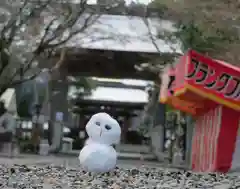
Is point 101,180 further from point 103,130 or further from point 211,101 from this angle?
point 211,101

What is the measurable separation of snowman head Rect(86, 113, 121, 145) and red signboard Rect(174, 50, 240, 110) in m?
2.66

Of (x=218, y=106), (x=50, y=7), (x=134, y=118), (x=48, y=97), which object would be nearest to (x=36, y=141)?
(x=48, y=97)

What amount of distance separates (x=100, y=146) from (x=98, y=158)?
195 millimetres

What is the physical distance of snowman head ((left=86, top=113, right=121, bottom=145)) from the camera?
7.89 metres

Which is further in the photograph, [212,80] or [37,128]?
[37,128]

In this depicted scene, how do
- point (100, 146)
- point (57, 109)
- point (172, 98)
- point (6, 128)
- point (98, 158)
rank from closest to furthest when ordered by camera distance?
point (98, 158) → point (100, 146) → point (172, 98) → point (6, 128) → point (57, 109)

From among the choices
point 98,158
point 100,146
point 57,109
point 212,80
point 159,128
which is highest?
point 212,80

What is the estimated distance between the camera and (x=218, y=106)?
1148 cm

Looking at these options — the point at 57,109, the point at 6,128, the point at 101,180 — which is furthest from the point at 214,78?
the point at 57,109

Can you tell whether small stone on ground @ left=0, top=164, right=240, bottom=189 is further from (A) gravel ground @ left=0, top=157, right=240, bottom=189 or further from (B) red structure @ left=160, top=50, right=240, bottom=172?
(B) red structure @ left=160, top=50, right=240, bottom=172

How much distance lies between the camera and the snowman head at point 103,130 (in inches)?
311

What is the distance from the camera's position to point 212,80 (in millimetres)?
10273

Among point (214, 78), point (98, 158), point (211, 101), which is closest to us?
point (98, 158)

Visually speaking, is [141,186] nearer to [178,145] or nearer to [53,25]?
[53,25]
